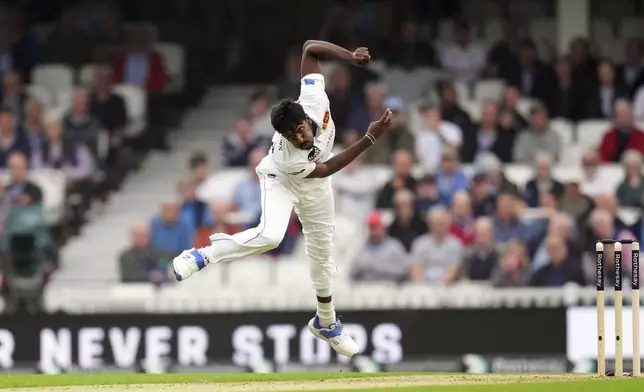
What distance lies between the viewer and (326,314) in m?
12.3

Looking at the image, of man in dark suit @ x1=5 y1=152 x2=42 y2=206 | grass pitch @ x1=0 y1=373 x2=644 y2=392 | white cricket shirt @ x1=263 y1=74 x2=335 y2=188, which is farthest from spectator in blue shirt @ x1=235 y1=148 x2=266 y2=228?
white cricket shirt @ x1=263 y1=74 x2=335 y2=188

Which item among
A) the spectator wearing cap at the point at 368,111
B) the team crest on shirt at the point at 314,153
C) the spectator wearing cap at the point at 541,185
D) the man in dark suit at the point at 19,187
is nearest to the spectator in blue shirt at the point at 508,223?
the spectator wearing cap at the point at 541,185

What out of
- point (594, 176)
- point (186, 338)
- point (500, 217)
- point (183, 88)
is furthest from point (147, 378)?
point (183, 88)

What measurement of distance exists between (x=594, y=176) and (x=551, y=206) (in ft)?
2.56

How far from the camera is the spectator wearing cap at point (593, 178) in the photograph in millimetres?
17531

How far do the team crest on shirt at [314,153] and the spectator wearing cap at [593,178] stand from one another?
675 cm

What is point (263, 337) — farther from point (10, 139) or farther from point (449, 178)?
point (10, 139)

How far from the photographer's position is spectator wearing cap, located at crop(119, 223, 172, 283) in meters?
16.8

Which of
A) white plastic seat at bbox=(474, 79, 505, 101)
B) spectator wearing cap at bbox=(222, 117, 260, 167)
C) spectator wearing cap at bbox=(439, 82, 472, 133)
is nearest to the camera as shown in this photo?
spectator wearing cap at bbox=(439, 82, 472, 133)

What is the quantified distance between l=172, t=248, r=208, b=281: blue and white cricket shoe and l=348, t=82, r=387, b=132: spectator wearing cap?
24.1 feet

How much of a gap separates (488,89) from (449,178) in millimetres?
2116

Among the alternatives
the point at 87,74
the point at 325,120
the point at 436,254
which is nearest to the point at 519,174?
the point at 436,254

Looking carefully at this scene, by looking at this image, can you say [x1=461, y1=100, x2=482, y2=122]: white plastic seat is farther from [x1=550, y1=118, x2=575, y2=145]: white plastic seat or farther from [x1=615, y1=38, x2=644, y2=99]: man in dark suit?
[x1=615, y1=38, x2=644, y2=99]: man in dark suit

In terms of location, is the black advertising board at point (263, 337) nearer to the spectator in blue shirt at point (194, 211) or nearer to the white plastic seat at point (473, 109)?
the spectator in blue shirt at point (194, 211)
